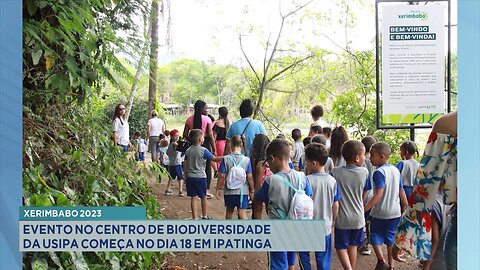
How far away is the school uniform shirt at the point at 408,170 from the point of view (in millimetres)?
3125

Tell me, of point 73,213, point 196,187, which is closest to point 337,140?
point 196,187

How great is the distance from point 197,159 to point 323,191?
61cm

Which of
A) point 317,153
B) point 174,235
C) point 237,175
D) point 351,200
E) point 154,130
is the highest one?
point 154,130

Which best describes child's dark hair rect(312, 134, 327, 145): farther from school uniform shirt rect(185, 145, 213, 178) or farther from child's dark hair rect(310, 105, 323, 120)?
school uniform shirt rect(185, 145, 213, 178)

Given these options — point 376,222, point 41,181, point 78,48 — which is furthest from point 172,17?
point 376,222

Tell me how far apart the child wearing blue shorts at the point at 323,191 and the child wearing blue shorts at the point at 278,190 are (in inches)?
2.2

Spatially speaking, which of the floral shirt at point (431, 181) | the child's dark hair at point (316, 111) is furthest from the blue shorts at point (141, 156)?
the floral shirt at point (431, 181)

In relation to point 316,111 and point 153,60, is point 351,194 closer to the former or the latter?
point 316,111

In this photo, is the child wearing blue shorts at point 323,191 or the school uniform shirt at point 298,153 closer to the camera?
the child wearing blue shorts at point 323,191

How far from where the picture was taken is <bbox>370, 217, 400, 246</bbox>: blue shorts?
324cm

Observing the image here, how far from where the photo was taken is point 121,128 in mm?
3391

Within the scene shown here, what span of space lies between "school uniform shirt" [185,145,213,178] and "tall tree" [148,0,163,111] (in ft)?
0.90

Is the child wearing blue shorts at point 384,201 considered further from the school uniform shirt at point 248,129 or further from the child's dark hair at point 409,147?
the school uniform shirt at point 248,129

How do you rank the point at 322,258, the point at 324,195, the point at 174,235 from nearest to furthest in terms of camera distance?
1. the point at 174,235
2. the point at 322,258
3. the point at 324,195
